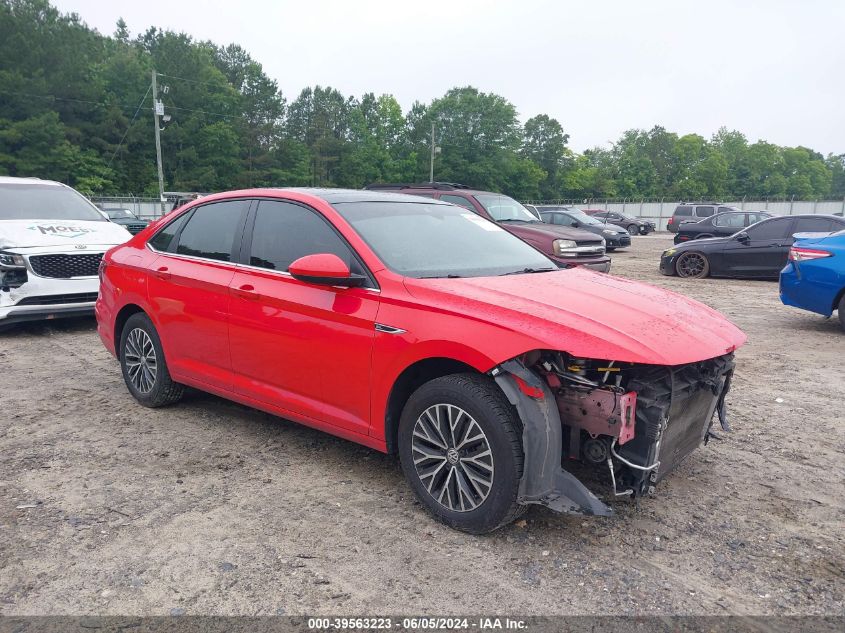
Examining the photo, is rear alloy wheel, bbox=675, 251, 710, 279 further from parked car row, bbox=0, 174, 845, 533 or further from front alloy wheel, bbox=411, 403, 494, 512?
front alloy wheel, bbox=411, 403, 494, 512

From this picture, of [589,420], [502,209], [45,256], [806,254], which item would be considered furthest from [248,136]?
[589,420]

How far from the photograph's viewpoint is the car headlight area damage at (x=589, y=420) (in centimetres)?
305

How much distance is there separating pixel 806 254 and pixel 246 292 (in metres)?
7.31

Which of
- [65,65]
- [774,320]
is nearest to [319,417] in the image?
[774,320]

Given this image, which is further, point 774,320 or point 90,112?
point 90,112

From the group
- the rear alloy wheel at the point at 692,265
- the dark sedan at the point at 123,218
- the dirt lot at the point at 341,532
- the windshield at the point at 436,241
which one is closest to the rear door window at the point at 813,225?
the rear alloy wheel at the point at 692,265

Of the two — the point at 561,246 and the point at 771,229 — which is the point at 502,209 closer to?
the point at 561,246

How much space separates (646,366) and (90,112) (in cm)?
6420

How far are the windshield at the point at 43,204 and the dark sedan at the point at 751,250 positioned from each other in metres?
12.0

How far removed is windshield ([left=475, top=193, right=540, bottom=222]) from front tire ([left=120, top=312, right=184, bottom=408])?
8.73 metres

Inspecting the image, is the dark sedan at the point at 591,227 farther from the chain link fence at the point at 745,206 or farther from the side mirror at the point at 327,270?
the chain link fence at the point at 745,206

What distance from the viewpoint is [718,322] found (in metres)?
3.80

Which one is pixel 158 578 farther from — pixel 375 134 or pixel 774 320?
pixel 375 134

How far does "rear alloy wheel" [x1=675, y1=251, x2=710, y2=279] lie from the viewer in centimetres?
1484
